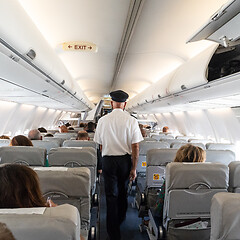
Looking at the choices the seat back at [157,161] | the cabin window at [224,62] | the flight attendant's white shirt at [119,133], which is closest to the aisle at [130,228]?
the seat back at [157,161]

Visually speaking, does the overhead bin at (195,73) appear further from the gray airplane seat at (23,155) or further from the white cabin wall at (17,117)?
the white cabin wall at (17,117)

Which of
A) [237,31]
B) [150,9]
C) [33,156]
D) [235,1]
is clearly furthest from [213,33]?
[33,156]

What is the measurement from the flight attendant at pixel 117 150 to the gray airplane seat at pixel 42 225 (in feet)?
8.17

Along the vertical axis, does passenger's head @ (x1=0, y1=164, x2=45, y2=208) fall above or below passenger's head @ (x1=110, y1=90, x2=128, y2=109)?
below

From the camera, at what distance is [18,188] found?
5.10ft

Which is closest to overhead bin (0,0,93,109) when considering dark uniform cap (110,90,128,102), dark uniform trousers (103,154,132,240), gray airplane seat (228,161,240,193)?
dark uniform cap (110,90,128,102)

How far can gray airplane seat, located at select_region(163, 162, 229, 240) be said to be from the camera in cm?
252

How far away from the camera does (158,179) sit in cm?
399

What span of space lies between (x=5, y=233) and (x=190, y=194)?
6.29 feet

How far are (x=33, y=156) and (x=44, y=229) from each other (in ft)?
8.83

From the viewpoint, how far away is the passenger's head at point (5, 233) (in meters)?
1.04

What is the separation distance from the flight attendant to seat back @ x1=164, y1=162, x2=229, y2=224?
110 cm

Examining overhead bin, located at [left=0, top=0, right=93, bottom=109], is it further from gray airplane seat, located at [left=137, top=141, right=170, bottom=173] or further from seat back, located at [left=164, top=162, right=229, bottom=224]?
gray airplane seat, located at [left=137, top=141, right=170, bottom=173]

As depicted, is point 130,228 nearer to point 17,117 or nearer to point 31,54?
point 31,54
